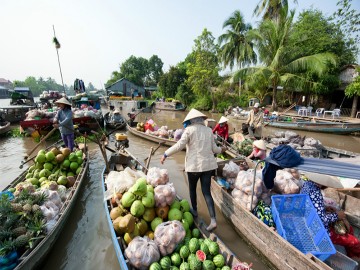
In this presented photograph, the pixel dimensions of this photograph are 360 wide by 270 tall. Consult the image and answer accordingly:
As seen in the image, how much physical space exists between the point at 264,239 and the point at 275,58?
14.6m

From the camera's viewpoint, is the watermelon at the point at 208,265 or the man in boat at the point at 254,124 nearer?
the watermelon at the point at 208,265

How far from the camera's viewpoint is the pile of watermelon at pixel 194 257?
7.36 ft

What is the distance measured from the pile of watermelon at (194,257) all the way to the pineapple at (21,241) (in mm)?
1649

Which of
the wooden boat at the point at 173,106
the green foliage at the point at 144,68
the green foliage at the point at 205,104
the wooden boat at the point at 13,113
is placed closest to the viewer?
the wooden boat at the point at 13,113

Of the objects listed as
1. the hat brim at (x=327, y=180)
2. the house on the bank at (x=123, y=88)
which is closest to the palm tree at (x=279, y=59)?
the hat brim at (x=327, y=180)

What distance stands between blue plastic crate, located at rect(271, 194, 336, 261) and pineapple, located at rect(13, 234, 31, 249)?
11.2 ft

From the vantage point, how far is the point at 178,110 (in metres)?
23.6

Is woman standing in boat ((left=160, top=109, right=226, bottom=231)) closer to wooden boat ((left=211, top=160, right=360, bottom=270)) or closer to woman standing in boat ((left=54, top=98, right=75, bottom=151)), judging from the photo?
wooden boat ((left=211, top=160, right=360, bottom=270))

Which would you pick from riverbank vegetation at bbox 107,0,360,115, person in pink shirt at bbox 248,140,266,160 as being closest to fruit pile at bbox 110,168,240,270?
person in pink shirt at bbox 248,140,266,160

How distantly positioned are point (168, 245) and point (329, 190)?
133 inches

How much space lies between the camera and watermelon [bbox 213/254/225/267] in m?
2.27

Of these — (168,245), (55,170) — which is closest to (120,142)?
(55,170)

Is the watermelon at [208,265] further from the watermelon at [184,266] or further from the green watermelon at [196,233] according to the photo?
the green watermelon at [196,233]

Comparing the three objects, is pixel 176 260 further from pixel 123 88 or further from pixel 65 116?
pixel 123 88
